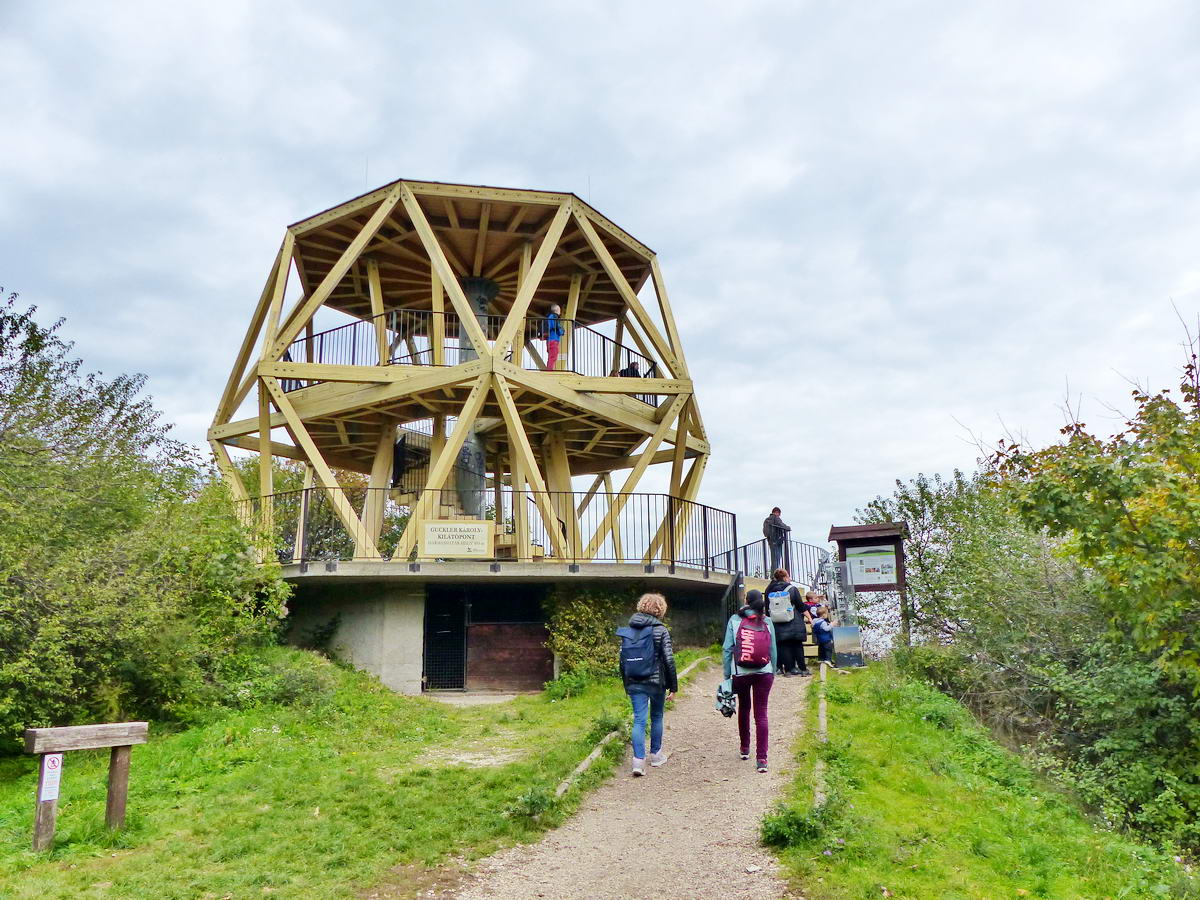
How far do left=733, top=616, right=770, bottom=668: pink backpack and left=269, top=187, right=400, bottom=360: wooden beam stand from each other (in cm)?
1310

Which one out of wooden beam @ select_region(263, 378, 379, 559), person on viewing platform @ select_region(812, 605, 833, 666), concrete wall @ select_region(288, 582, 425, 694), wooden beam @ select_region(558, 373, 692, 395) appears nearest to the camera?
person on viewing platform @ select_region(812, 605, 833, 666)

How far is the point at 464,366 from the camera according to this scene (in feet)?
61.5

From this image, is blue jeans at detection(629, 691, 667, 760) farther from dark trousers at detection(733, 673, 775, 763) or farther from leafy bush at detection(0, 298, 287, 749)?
leafy bush at detection(0, 298, 287, 749)

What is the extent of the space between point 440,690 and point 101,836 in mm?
10917

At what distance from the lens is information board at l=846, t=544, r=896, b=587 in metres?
19.5

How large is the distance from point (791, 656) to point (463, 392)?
361 inches

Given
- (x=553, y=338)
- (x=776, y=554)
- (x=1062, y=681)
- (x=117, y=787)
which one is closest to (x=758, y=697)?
(x=117, y=787)

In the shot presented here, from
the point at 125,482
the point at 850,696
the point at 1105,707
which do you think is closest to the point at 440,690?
the point at 125,482

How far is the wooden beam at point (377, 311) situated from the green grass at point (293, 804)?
9.58 metres

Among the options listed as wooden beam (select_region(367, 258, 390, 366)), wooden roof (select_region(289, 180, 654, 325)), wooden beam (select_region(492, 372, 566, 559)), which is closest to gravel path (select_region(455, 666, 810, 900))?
wooden beam (select_region(492, 372, 566, 559))

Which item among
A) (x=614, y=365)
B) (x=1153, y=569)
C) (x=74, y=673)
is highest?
(x=614, y=365)

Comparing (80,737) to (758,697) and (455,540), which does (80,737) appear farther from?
(455,540)

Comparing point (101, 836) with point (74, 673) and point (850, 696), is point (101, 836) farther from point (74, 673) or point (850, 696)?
point (850, 696)

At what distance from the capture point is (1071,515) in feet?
36.6
